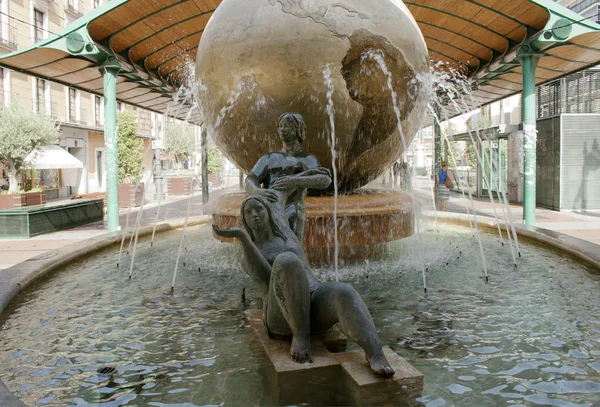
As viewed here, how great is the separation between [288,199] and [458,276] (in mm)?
2766

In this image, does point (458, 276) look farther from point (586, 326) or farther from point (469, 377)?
point (469, 377)

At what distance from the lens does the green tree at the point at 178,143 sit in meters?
57.6

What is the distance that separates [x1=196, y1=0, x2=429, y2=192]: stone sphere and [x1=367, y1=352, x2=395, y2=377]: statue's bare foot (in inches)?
136

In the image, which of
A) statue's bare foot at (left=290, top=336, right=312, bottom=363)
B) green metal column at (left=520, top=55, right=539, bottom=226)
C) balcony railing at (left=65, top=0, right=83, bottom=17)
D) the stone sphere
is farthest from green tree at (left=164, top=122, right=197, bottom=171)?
statue's bare foot at (left=290, top=336, right=312, bottom=363)

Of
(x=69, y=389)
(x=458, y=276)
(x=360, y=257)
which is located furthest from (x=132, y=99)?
(x=69, y=389)

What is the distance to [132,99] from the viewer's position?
15.1 meters

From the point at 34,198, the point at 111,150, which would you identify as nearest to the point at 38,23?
the point at 34,198

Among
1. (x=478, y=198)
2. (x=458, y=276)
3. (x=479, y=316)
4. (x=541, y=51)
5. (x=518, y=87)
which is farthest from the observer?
(x=478, y=198)

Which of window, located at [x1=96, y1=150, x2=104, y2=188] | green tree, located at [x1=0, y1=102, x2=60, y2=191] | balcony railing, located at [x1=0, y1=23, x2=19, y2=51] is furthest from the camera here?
window, located at [x1=96, y1=150, x2=104, y2=188]

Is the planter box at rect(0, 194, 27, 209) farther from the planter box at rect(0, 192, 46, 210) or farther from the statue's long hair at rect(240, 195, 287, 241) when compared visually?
the statue's long hair at rect(240, 195, 287, 241)

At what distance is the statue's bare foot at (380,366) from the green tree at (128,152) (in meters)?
23.6

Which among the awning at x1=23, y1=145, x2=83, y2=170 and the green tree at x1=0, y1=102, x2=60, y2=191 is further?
the awning at x1=23, y1=145, x2=83, y2=170

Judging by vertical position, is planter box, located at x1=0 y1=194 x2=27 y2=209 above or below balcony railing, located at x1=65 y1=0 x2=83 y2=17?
below

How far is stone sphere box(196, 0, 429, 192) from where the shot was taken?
219 inches
